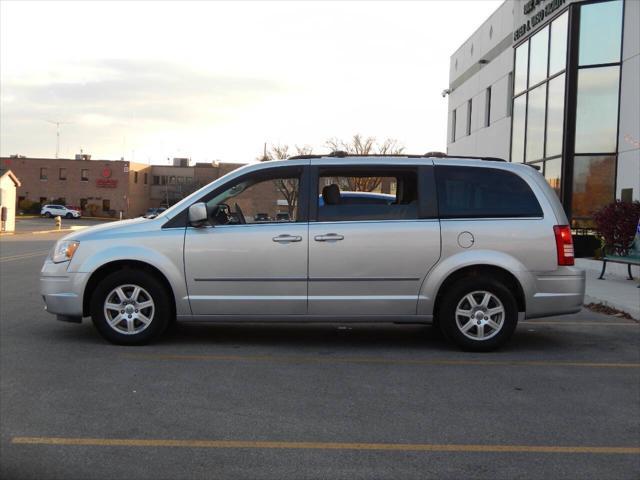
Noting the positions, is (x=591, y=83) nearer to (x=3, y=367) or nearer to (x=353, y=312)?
(x=353, y=312)

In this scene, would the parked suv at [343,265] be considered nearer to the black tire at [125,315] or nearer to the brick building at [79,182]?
the black tire at [125,315]

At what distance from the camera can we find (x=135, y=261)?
6.74 metres

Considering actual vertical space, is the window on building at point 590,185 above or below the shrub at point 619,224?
above

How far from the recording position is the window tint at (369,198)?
673 centimetres

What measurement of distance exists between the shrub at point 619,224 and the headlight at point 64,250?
1125 centimetres

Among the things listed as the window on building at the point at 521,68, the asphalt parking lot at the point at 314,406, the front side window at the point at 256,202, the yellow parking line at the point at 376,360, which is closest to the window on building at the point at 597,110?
the window on building at the point at 521,68

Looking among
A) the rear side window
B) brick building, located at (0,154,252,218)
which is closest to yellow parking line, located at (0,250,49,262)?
the rear side window

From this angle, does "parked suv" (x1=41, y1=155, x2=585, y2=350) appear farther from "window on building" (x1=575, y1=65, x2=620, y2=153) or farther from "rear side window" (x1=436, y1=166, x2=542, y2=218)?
"window on building" (x1=575, y1=65, x2=620, y2=153)

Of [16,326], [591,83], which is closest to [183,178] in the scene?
[591,83]

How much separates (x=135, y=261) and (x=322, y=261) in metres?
1.93

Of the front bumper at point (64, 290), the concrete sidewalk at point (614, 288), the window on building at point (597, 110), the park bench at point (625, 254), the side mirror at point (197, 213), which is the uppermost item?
the window on building at point (597, 110)

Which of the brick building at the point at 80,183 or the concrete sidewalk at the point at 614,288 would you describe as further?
the brick building at the point at 80,183

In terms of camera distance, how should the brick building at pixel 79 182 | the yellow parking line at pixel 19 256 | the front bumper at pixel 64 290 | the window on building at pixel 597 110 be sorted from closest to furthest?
the front bumper at pixel 64 290 → the window on building at pixel 597 110 → the yellow parking line at pixel 19 256 → the brick building at pixel 79 182

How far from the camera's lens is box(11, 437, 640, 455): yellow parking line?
13.4 ft
